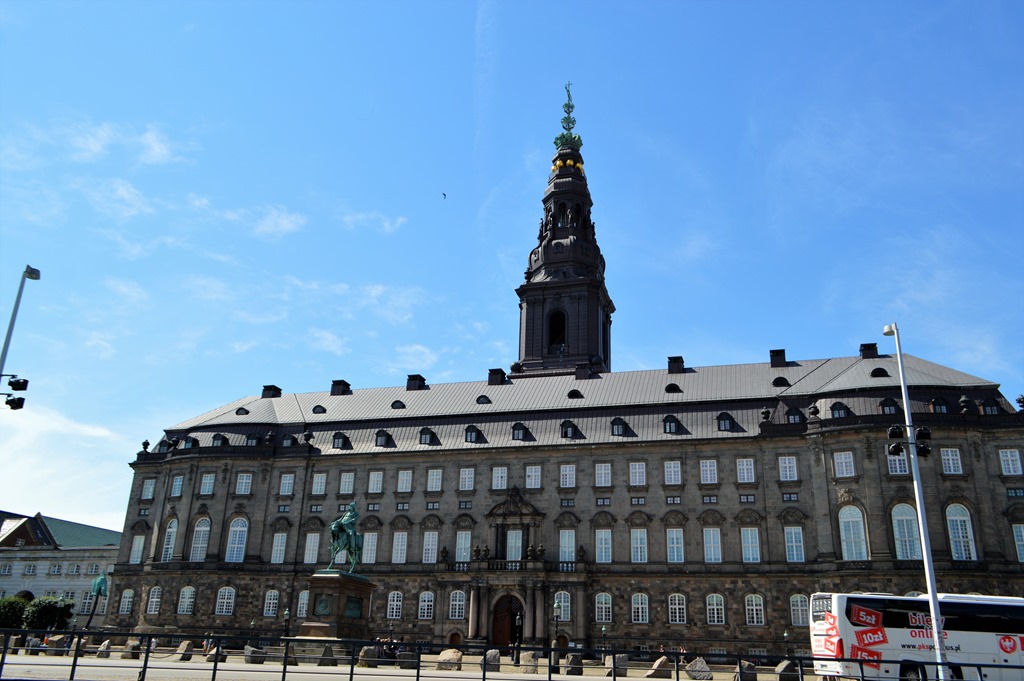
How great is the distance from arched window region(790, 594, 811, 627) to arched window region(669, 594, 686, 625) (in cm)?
717

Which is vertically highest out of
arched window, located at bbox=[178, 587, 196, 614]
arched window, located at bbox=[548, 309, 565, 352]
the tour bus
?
arched window, located at bbox=[548, 309, 565, 352]

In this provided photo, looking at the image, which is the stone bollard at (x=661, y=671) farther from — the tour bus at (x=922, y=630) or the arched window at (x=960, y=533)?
the arched window at (x=960, y=533)

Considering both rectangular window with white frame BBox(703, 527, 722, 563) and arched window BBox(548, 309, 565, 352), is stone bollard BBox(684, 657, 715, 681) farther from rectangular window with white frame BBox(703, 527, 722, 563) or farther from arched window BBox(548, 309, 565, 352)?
arched window BBox(548, 309, 565, 352)

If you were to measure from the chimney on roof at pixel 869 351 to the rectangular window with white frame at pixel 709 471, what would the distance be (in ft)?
50.1

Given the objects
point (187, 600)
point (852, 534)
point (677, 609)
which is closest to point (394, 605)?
point (187, 600)

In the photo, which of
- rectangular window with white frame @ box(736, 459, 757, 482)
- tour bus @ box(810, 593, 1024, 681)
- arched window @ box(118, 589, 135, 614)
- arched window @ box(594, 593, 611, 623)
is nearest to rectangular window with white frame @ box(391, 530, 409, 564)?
arched window @ box(594, 593, 611, 623)

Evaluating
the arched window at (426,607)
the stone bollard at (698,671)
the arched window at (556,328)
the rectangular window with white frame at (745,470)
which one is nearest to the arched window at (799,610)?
the rectangular window with white frame at (745,470)

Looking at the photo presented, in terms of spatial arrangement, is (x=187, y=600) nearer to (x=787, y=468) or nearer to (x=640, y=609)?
(x=640, y=609)

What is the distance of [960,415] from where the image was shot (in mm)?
57219

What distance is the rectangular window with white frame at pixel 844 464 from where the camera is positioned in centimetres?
5809

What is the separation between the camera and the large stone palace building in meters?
56.8

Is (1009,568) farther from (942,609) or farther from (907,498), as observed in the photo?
(942,609)

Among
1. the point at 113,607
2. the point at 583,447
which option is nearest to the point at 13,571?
the point at 113,607

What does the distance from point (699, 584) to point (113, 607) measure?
48.0 metres
